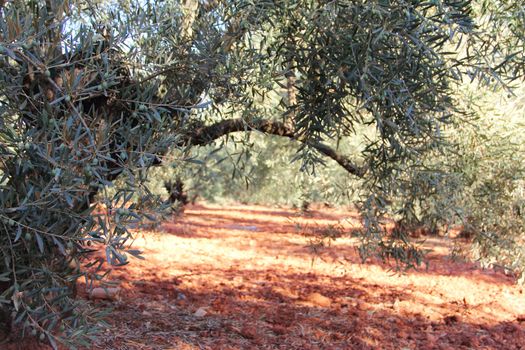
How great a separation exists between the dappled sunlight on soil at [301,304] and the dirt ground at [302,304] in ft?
0.04

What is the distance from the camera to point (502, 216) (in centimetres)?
536

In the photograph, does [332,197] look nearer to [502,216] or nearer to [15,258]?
[502,216]

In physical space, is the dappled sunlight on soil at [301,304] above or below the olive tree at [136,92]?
below

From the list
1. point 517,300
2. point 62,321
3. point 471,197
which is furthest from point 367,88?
point 517,300

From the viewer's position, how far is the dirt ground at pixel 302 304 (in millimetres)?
5363

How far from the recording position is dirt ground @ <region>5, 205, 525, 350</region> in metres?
5.36

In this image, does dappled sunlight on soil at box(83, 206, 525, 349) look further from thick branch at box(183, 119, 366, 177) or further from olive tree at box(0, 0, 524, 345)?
olive tree at box(0, 0, 524, 345)

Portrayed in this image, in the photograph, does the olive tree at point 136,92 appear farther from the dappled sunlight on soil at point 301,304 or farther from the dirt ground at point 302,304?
the dappled sunlight on soil at point 301,304

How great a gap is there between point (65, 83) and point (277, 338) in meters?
3.73

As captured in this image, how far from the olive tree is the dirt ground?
1527mm

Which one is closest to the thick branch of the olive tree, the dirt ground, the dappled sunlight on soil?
the olive tree

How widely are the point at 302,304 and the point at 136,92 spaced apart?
4.66 metres

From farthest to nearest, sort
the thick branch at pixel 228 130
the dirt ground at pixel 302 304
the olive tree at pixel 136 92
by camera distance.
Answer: the dirt ground at pixel 302 304
the thick branch at pixel 228 130
the olive tree at pixel 136 92

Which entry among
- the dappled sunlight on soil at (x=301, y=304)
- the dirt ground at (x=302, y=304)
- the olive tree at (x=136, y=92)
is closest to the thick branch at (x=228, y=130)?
the olive tree at (x=136, y=92)
